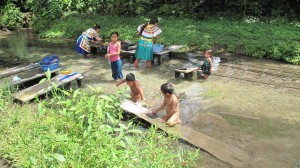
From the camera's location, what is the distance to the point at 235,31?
12766mm

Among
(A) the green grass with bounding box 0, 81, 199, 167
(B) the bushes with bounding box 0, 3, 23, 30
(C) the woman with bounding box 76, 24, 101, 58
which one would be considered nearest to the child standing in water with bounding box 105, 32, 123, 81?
(C) the woman with bounding box 76, 24, 101, 58

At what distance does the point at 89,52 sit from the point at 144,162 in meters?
8.23

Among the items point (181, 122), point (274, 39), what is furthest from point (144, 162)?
point (274, 39)

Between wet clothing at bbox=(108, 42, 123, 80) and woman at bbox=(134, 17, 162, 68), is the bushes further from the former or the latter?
wet clothing at bbox=(108, 42, 123, 80)

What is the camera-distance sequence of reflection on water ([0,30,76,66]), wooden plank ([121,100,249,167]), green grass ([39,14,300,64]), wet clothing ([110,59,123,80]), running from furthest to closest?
reflection on water ([0,30,76,66]) → green grass ([39,14,300,64]) → wet clothing ([110,59,123,80]) → wooden plank ([121,100,249,167])

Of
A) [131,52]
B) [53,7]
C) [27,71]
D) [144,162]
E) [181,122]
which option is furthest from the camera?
[53,7]

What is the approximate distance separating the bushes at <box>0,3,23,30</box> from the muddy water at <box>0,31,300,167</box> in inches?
232

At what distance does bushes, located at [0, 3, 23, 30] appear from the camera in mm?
17250

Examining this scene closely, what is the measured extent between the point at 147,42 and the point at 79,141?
19.1 ft

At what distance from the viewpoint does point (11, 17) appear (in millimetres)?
17438

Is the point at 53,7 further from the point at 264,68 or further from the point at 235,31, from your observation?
the point at 264,68

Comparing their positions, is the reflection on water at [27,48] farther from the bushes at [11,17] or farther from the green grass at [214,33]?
the bushes at [11,17]

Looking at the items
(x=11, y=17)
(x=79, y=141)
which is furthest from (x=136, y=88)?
(x=11, y=17)

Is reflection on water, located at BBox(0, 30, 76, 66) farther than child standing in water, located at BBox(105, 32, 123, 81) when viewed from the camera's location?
Yes
